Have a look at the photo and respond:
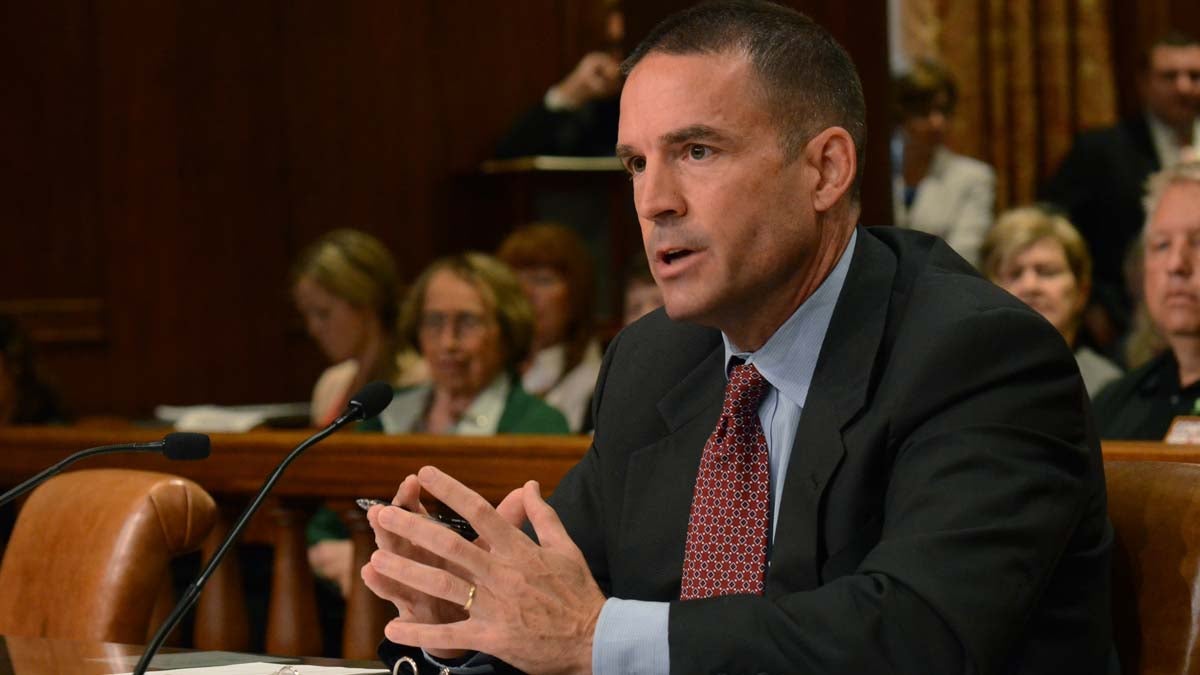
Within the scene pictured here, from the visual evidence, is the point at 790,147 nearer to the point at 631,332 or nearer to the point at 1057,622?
the point at 631,332

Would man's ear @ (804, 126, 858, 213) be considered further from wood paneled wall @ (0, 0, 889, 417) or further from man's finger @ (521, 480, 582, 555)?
wood paneled wall @ (0, 0, 889, 417)

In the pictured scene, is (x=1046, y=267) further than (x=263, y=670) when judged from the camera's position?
Yes

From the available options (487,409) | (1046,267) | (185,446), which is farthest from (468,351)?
(185,446)

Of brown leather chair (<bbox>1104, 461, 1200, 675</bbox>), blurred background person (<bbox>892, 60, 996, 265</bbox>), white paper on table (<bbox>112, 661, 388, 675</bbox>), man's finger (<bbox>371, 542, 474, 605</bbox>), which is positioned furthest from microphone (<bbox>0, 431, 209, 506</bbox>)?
blurred background person (<bbox>892, 60, 996, 265</bbox>)

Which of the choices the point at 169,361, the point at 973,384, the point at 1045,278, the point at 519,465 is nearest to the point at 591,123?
the point at 169,361

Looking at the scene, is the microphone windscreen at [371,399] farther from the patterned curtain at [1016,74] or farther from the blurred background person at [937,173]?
the patterned curtain at [1016,74]

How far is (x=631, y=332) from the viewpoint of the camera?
2279mm

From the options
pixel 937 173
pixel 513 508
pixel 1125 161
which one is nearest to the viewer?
pixel 513 508

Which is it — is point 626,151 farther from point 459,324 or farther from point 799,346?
point 459,324

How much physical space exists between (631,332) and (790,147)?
1.35 ft

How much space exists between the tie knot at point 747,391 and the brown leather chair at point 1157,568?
0.43 metres

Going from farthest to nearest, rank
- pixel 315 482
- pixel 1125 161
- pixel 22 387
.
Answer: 1. pixel 1125 161
2. pixel 22 387
3. pixel 315 482

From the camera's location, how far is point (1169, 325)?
362 cm

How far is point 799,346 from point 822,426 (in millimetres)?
148
